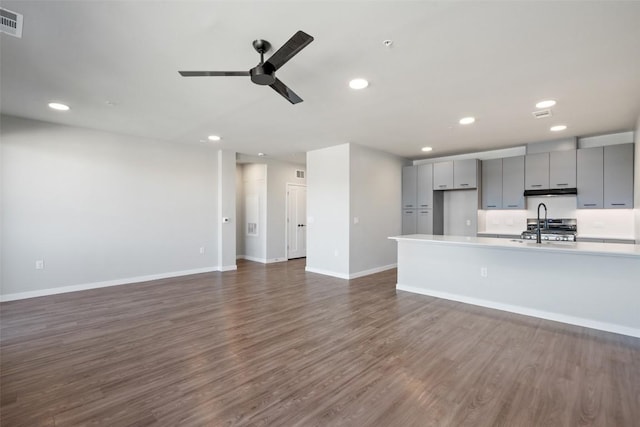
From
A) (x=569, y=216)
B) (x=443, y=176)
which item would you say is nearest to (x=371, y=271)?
(x=443, y=176)

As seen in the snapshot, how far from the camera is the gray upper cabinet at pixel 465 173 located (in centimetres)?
602

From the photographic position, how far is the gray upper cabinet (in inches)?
237

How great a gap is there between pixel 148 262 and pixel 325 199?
3538mm

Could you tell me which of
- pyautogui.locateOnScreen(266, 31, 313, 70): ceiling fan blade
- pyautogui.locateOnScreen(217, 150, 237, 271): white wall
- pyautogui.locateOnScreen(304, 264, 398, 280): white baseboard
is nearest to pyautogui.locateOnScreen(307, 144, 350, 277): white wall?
pyautogui.locateOnScreen(304, 264, 398, 280): white baseboard

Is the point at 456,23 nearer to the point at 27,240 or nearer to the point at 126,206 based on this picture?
the point at 126,206

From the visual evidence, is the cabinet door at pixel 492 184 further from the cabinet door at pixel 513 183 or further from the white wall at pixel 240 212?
the white wall at pixel 240 212

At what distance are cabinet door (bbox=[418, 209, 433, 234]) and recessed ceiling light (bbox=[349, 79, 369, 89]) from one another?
422cm

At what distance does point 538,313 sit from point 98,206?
6595 mm

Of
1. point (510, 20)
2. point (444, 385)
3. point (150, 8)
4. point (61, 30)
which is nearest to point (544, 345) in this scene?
point (444, 385)

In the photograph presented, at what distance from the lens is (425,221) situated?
6.70 meters

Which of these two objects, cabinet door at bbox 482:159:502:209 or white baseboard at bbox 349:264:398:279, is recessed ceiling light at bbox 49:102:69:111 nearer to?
white baseboard at bbox 349:264:398:279

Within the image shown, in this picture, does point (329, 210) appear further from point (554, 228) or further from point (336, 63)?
point (554, 228)

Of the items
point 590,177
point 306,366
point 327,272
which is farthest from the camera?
point 327,272

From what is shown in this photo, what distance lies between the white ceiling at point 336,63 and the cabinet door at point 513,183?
1.13m
